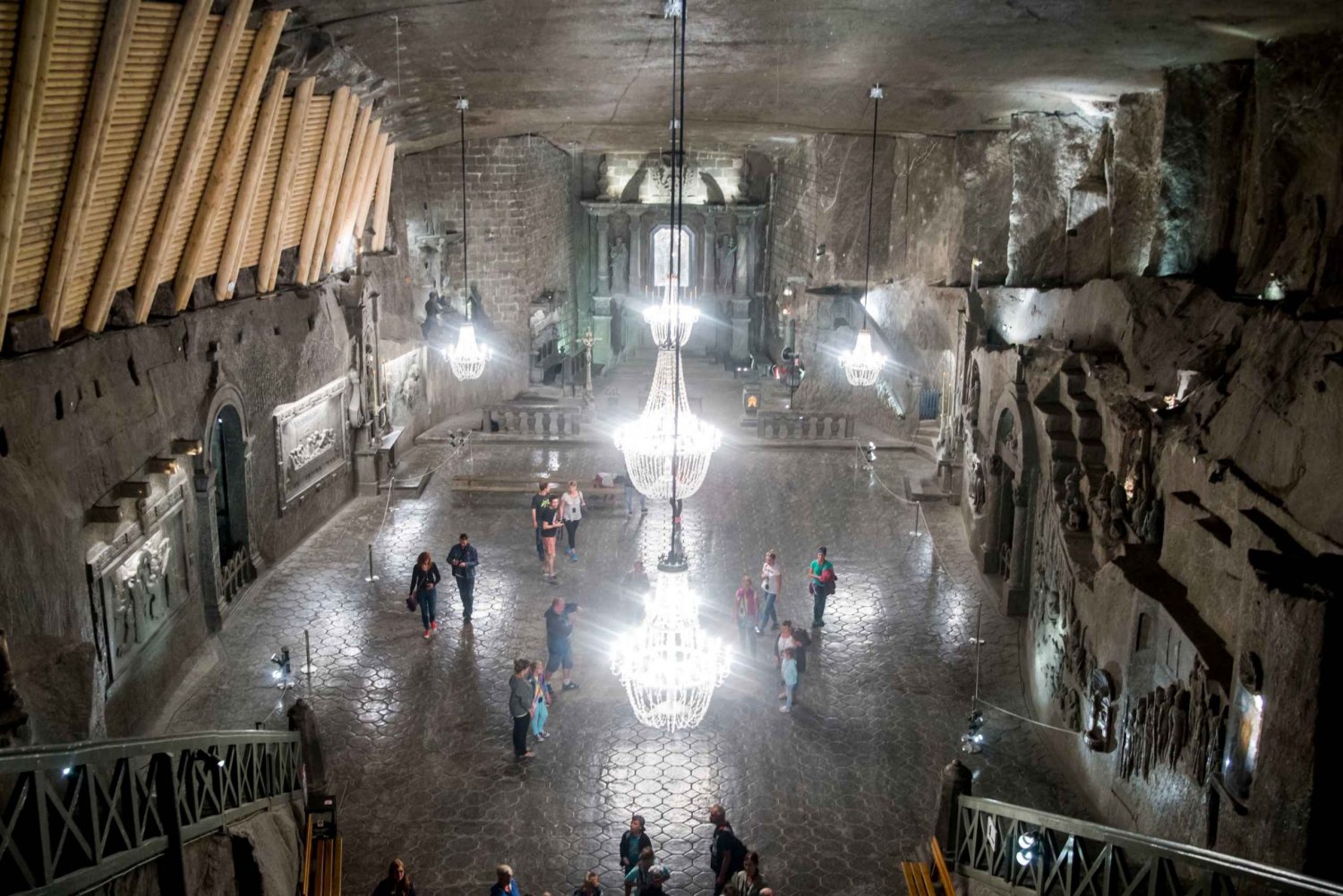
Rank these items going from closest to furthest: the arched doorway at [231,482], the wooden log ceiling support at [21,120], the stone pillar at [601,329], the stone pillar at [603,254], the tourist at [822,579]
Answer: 1. the wooden log ceiling support at [21,120]
2. the tourist at [822,579]
3. the arched doorway at [231,482]
4. the stone pillar at [603,254]
5. the stone pillar at [601,329]

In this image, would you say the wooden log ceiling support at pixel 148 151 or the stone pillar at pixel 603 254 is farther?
the stone pillar at pixel 603 254

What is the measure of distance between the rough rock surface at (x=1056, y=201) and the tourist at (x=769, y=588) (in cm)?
756

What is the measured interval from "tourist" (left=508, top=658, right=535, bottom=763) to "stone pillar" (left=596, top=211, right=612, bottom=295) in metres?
21.1

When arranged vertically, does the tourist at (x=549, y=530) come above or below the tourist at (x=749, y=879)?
above

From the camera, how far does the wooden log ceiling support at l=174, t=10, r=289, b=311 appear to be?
10344 mm

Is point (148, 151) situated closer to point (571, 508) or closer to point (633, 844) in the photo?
point (633, 844)

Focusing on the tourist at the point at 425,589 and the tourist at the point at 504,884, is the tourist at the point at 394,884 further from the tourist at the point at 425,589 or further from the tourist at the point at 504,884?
the tourist at the point at 425,589

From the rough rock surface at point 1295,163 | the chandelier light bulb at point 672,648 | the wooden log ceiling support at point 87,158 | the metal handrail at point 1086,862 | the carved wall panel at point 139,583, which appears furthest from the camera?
the rough rock surface at point 1295,163

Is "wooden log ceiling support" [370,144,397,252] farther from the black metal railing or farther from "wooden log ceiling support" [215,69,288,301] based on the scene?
the black metal railing

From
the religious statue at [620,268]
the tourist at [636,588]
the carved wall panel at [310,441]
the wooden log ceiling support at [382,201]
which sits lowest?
the tourist at [636,588]

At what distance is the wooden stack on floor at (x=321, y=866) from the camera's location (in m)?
8.08

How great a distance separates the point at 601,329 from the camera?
30.5m

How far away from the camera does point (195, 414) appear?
40.8ft

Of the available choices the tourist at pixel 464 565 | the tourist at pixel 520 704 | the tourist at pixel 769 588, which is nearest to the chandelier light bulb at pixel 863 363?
the tourist at pixel 769 588
